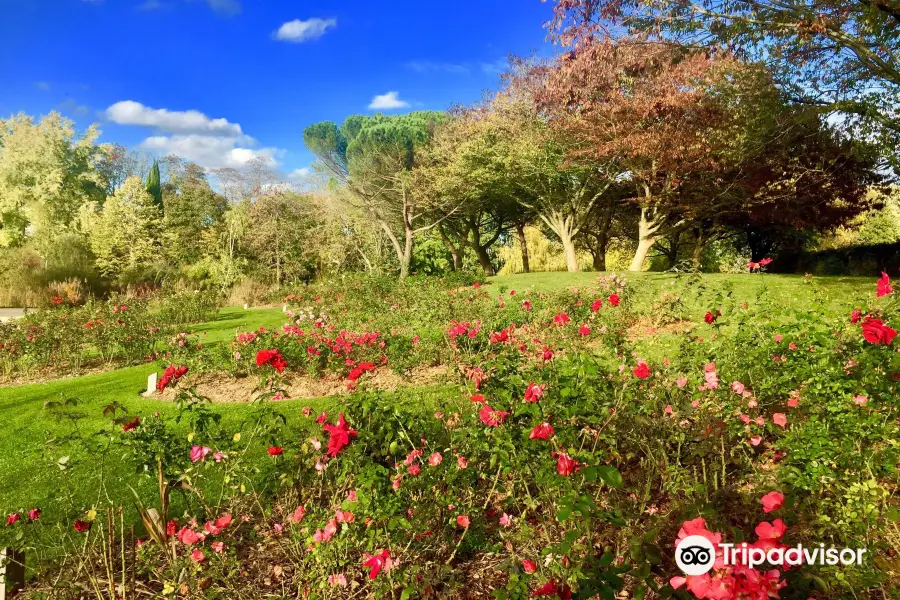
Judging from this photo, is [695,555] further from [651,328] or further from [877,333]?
[651,328]

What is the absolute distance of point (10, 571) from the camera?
1725 millimetres

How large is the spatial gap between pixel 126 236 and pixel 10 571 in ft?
70.1

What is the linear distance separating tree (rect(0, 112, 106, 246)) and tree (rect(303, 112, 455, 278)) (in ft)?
36.6

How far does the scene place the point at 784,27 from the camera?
6.21 metres

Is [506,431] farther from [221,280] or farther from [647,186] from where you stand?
[221,280]

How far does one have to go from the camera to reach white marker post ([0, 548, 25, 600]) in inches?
66.0

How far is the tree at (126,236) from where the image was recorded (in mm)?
18750

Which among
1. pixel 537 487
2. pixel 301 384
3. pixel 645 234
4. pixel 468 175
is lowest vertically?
pixel 301 384

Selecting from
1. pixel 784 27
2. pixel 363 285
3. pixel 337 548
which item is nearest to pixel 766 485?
pixel 337 548

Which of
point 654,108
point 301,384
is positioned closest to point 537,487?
point 301,384

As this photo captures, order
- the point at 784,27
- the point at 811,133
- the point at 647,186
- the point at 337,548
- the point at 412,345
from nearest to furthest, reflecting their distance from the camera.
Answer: the point at 337,548 < the point at 412,345 < the point at 784,27 < the point at 811,133 < the point at 647,186

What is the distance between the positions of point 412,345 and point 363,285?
673 cm

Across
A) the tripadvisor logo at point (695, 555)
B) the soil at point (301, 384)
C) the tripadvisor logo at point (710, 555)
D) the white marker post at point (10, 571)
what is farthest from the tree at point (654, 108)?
the white marker post at point (10, 571)

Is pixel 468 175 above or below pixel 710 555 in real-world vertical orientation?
above
